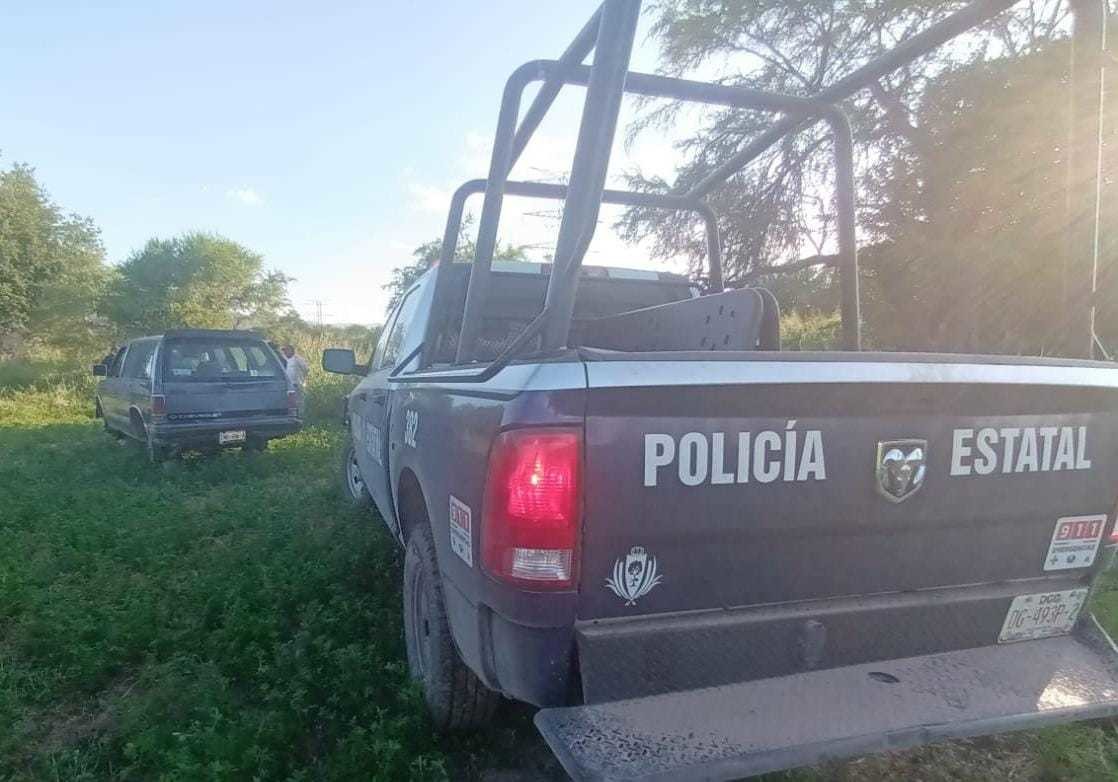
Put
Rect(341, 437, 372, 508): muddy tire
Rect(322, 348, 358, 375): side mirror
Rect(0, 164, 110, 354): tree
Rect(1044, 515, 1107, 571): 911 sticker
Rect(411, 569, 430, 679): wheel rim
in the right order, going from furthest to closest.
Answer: Rect(0, 164, 110, 354): tree
Rect(341, 437, 372, 508): muddy tire
Rect(322, 348, 358, 375): side mirror
Rect(411, 569, 430, 679): wheel rim
Rect(1044, 515, 1107, 571): 911 sticker

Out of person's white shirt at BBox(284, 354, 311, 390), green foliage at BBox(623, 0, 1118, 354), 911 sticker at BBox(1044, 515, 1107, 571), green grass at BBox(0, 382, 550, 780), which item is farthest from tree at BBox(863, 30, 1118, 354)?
person's white shirt at BBox(284, 354, 311, 390)

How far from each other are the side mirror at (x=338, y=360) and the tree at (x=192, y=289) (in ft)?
71.1

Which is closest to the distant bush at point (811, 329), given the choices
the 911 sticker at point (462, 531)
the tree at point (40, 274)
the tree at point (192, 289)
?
the 911 sticker at point (462, 531)

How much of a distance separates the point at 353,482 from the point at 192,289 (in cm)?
2377

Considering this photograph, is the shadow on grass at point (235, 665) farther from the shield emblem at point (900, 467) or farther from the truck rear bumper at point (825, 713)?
the shield emblem at point (900, 467)

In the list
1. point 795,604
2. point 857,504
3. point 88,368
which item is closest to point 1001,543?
point 857,504

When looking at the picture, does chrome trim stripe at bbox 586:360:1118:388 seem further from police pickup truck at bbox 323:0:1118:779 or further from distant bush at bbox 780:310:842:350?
distant bush at bbox 780:310:842:350

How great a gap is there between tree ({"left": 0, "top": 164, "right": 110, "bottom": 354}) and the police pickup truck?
88.9ft

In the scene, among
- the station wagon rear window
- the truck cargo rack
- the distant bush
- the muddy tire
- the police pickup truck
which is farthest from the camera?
the station wagon rear window

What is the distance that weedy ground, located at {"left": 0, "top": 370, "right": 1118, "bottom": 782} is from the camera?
260cm

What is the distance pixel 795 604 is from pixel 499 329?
8.11 ft

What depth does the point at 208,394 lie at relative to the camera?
28.1ft

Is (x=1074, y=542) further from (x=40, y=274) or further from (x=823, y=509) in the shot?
(x=40, y=274)

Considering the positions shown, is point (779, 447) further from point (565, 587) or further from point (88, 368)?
point (88, 368)
